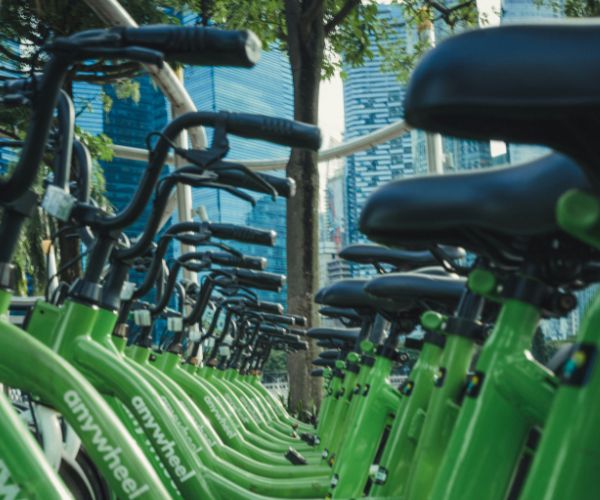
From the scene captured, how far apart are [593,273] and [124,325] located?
187cm

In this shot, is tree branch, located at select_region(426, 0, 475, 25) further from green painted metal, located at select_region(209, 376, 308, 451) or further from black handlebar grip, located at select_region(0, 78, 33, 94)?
black handlebar grip, located at select_region(0, 78, 33, 94)

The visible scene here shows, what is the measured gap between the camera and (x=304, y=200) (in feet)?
27.3

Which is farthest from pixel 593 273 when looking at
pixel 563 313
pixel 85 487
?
pixel 85 487

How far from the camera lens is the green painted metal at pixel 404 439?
257 cm

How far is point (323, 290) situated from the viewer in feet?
11.3

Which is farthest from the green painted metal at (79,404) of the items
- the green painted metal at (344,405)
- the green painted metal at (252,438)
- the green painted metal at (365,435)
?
the green painted metal at (344,405)

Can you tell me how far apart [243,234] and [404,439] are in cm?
86

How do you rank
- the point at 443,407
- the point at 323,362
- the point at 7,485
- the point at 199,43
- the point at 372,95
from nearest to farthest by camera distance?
the point at 7,485 < the point at 199,43 < the point at 443,407 < the point at 323,362 < the point at 372,95

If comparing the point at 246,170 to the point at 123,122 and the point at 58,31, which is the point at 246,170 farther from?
the point at 123,122

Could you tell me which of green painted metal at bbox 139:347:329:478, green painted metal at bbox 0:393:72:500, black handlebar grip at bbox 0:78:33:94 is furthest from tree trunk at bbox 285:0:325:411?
green painted metal at bbox 0:393:72:500

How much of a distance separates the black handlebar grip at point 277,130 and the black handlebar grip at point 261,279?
211 centimetres

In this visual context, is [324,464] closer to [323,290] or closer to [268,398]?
[323,290]

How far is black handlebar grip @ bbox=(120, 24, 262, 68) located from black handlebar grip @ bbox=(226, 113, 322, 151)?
0.26 meters

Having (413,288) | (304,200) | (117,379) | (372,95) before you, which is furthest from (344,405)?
(372,95)
